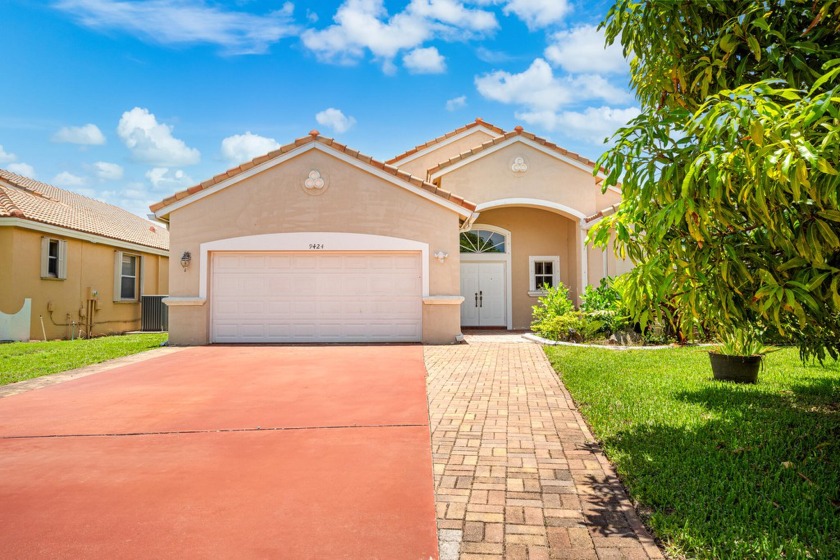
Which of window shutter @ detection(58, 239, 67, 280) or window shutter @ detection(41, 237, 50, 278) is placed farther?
window shutter @ detection(58, 239, 67, 280)

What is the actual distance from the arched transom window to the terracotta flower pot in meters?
10.2

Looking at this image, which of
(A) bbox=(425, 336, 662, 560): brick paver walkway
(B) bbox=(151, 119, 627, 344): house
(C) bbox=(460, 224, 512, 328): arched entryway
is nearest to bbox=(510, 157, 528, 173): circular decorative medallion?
(C) bbox=(460, 224, 512, 328): arched entryway

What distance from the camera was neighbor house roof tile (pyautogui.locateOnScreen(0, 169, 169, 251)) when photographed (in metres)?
16.0

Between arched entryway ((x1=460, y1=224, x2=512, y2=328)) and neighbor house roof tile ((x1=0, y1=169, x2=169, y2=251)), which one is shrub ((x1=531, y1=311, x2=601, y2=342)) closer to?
arched entryway ((x1=460, y1=224, x2=512, y2=328))

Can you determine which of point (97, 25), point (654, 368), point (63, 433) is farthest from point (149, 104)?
point (654, 368)

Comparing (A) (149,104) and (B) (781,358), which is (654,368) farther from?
(A) (149,104)

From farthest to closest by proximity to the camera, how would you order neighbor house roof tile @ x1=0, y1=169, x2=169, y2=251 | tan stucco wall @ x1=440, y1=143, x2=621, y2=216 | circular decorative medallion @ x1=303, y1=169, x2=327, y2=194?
1. neighbor house roof tile @ x1=0, y1=169, x2=169, y2=251
2. tan stucco wall @ x1=440, y1=143, x2=621, y2=216
3. circular decorative medallion @ x1=303, y1=169, x2=327, y2=194

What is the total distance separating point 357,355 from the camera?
10969 millimetres

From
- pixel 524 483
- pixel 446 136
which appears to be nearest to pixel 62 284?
pixel 446 136

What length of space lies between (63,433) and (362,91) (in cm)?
1286

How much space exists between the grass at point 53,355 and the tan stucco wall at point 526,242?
10.9m

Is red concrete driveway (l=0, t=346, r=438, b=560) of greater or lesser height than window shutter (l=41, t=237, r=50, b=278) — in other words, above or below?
below

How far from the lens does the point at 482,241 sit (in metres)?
17.2

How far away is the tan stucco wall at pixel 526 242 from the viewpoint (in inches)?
672
